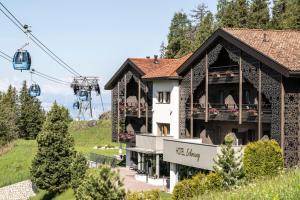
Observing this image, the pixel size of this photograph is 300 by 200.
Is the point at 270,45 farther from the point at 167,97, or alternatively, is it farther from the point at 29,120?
the point at 29,120

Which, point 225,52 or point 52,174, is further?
point 52,174

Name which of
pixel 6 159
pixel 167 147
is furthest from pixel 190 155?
pixel 6 159

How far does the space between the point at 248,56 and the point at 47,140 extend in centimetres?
2147

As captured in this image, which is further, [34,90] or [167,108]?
[34,90]

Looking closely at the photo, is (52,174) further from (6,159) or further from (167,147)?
(6,159)

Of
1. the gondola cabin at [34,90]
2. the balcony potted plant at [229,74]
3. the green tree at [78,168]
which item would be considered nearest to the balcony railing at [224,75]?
the balcony potted plant at [229,74]

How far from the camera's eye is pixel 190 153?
40500 mm

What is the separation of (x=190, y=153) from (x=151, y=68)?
54.2 feet

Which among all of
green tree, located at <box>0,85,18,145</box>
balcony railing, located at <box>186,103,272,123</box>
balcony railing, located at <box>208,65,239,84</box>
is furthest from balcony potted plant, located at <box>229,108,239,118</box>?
green tree, located at <box>0,85,18,145</box>

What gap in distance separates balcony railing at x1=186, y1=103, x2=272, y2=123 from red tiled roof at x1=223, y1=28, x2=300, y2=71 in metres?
3.43

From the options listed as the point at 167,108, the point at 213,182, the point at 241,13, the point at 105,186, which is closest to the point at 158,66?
the point at 167,108

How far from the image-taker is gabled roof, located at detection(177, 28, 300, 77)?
1385 inches

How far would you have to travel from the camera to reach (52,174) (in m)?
50.7

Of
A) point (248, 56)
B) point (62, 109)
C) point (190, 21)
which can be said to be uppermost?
point (190, 21)
